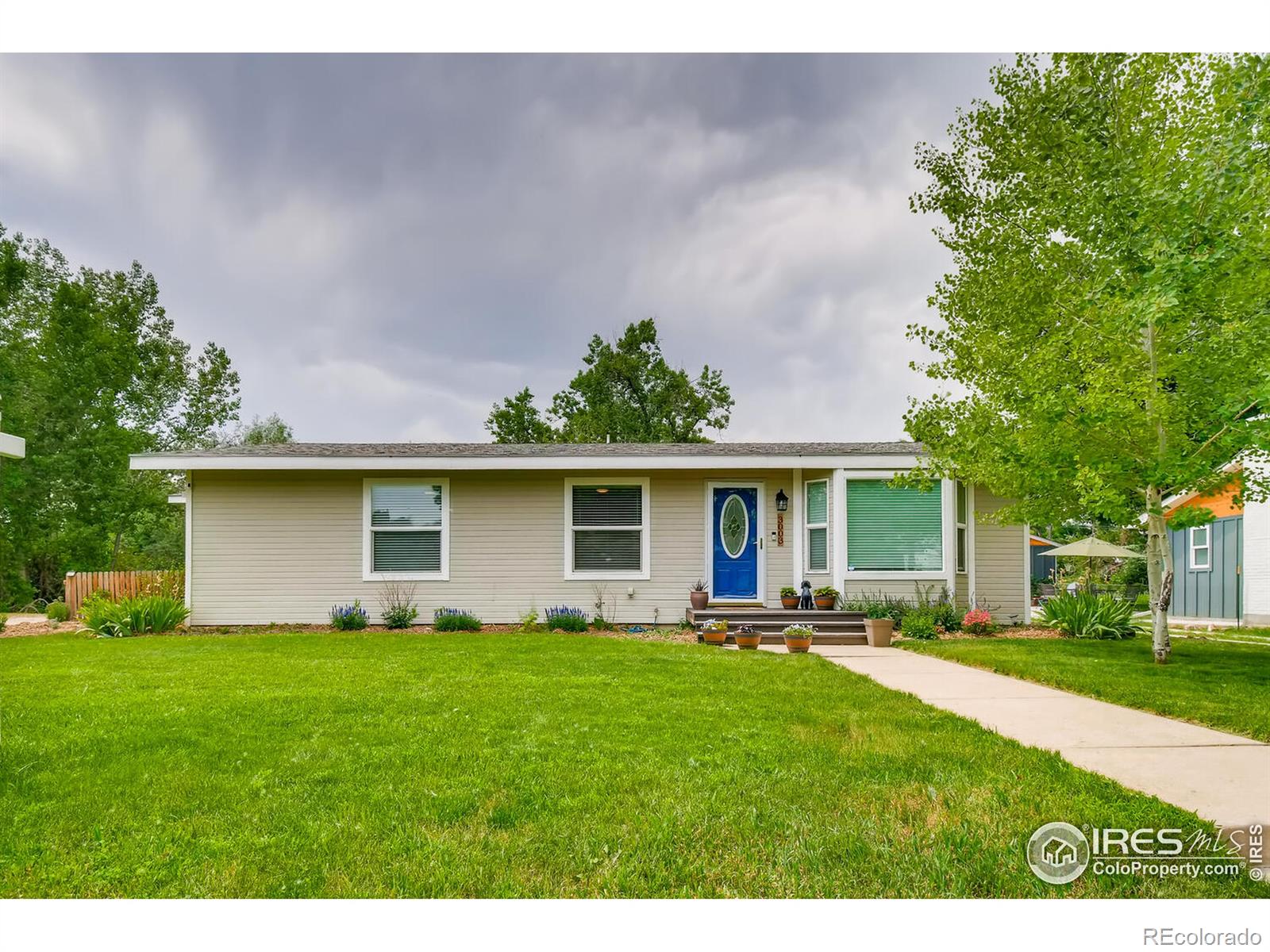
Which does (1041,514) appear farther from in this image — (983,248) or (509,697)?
(509,697)

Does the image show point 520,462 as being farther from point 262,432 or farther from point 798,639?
point 262,432

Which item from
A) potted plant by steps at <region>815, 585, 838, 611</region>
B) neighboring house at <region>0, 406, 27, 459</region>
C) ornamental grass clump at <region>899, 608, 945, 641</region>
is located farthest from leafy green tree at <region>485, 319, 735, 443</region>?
neighboring house at <region>0, 406, 27, 459</region>

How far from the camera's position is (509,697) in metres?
4.89

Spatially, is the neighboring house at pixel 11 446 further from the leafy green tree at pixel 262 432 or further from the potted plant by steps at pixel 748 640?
the leafy green tree at pixel 262 432

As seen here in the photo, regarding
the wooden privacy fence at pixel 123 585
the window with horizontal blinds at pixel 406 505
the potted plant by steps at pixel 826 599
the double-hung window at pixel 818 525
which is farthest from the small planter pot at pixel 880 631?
the wooden privacy fence at pixel 123 585

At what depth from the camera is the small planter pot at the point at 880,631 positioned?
8719 millimetres

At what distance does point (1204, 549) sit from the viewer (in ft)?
49.4

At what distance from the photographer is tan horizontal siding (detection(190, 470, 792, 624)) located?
1014 cm

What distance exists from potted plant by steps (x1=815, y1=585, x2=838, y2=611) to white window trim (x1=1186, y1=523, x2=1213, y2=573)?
395 inches

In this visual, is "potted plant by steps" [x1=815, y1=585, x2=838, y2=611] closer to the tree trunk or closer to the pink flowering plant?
the pink flowering plant

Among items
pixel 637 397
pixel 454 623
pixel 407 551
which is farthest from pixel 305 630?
pixel 637 397

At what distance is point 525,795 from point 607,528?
24.8 ft

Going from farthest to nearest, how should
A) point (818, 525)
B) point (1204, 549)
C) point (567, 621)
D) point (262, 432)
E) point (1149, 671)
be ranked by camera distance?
1. point (262, 432)
2. point (1204, 549)
3. point (818, 525)
4. point (567, 621)
5. point (1149, 671)
